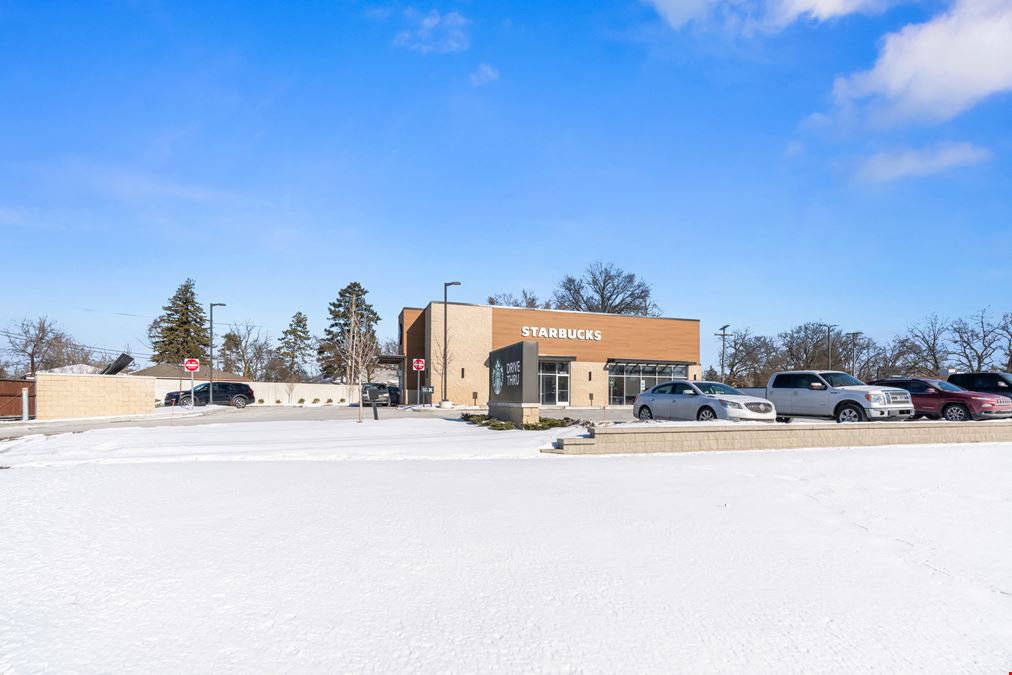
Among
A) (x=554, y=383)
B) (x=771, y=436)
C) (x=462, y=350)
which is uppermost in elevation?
(x=462, y=350)

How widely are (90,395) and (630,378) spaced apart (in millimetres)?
32201

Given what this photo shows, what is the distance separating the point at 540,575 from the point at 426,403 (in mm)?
35907

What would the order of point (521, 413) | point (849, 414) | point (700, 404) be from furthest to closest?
1. point (521, 413)
2. point (849, 414)
3. point (700, 404)

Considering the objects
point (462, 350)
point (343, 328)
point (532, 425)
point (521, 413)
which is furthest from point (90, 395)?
point (343, 328)

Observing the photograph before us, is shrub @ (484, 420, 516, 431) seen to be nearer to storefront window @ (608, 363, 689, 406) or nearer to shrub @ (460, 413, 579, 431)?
shrub @ (460, 413, 579, 431)

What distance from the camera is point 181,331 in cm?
7212

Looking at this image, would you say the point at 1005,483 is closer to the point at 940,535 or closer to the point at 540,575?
the point at 940,535

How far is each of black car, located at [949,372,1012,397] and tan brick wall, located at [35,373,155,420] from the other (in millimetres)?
33775

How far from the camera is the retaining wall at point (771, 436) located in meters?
12.4

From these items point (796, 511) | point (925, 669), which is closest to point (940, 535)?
point (796, 511)

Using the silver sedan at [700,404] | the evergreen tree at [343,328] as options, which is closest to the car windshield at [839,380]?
the silver sedan at [700,404]

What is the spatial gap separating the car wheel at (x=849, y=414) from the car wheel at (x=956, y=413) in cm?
370

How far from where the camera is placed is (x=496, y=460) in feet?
37.8

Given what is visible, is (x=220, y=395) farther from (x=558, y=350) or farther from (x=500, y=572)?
(x=500, y=572)
